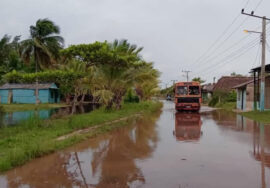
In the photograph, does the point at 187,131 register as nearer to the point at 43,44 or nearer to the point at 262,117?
the point at 262,117

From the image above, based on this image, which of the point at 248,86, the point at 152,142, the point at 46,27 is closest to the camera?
the point at 152,142

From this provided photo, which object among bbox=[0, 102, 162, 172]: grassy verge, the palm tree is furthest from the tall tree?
bbox=[0, 102, 162, 172]: grassy verge

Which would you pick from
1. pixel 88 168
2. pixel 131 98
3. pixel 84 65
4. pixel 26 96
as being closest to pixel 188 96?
pixel 84 65

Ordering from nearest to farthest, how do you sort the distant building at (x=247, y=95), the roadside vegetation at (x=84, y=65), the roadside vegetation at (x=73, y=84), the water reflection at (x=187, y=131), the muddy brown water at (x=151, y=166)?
the muddy brown water at (x=151, y=166) < the roadside vegetation at (x=73, y=84) < the water reflection at (x=187, y=131) < the roadside vegetation at (x=84, y=65) < the distant building at (x=247, y=95)

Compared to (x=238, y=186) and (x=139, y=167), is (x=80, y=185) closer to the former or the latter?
(x=139, y=167)

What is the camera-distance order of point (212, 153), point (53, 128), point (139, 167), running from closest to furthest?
point (139, 167) → point (212, 153) → point (53, 128)

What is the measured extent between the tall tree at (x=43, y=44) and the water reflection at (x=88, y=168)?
1101 inches

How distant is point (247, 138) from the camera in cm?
1016

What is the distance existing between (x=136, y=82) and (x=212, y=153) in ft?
47.7

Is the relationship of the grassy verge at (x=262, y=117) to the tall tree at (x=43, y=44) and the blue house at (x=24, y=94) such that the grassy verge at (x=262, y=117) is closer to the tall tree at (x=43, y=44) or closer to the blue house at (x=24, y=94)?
the tall tree at (x=43, y=44)

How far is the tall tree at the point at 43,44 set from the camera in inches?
1300

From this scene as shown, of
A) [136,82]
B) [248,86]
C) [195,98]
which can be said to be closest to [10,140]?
[136,82]

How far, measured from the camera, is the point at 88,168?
605cm

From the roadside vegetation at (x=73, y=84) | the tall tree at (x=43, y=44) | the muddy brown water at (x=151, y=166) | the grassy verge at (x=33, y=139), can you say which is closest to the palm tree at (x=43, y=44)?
the tall tree at (x=43, y=44)
